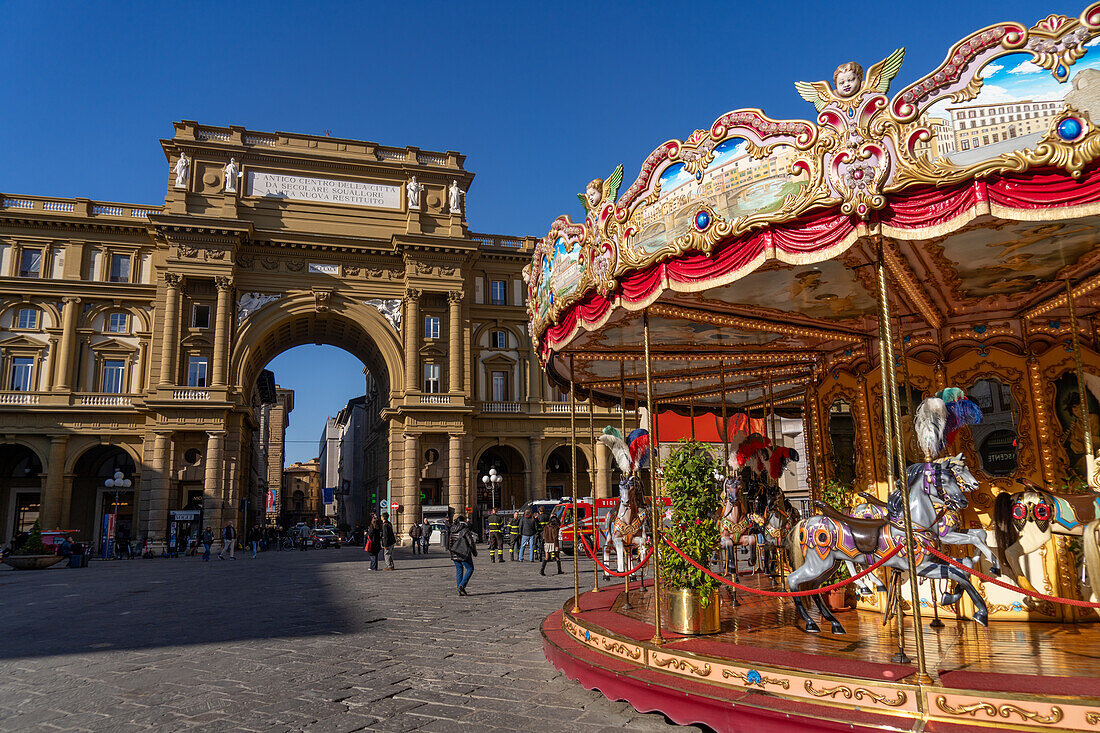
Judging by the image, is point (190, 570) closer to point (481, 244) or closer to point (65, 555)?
point (65, 555)

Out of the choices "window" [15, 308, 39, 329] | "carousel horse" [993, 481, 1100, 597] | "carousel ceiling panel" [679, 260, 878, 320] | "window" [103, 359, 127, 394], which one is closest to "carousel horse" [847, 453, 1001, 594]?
"carousel horse" [993, 481, 1100, 597]

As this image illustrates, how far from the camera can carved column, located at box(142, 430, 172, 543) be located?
97.4ft

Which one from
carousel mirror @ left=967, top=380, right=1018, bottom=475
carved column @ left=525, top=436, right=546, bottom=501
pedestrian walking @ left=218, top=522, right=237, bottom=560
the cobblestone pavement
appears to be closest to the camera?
the cobblestone pavement

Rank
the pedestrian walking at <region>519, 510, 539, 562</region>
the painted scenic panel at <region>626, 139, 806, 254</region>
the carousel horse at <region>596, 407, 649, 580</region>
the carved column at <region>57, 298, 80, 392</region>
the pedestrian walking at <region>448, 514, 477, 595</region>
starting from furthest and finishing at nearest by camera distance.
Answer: the carved column at <region>57, 298, 80, 392</region> → the pedestrian walking at <region>519, 510, 539, 562</region> → the pedestrian walking at <region>448, 514, 477, 595</region> → the carousel horse at <region>596, 407, 649, 580</region> → the painted scenic panel at <region>626, 139, 806, 254</region>

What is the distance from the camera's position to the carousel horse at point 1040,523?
22.8 ft

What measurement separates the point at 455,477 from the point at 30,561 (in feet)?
53.2

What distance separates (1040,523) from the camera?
6984 mm

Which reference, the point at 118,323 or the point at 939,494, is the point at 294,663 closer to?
the point at 939,494

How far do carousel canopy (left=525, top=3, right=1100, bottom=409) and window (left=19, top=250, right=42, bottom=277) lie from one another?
109 ft

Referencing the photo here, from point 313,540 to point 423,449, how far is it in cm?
1062

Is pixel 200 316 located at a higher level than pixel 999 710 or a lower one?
higher

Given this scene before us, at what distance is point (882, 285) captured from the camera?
5.23 meters

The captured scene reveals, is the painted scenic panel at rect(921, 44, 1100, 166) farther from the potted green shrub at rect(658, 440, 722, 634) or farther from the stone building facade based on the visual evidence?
the stone building facade

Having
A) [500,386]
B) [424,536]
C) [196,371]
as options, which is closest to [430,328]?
[500,386]
